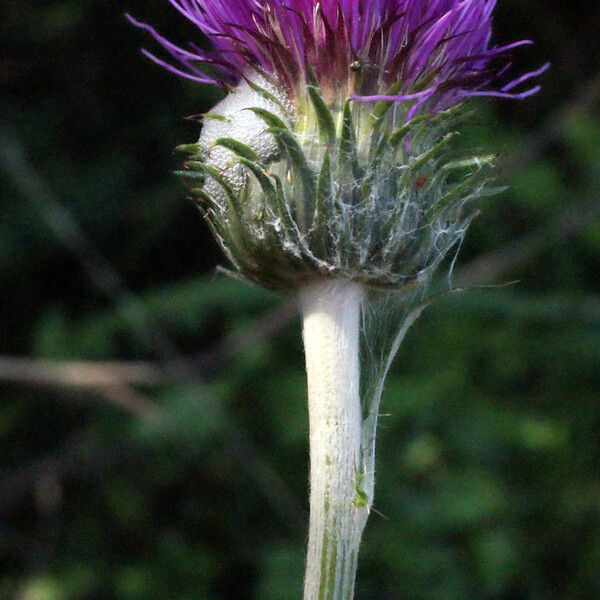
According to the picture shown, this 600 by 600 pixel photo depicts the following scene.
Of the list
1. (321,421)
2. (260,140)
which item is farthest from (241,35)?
(321,421)

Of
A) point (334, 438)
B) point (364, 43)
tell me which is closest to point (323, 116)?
point (364, 43)

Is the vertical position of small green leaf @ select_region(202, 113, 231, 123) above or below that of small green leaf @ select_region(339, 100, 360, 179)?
above

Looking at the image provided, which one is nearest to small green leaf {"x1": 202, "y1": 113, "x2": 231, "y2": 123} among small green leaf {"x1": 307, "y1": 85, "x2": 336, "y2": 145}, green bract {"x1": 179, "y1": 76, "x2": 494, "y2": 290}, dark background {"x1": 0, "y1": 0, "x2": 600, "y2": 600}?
green bract {"x1": 179, "y1": 76, "x2": 494, "y2": 290}

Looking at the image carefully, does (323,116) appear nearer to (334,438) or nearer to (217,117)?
(217,117)

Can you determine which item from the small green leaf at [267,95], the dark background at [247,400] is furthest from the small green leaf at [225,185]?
the dark background at [247,400]

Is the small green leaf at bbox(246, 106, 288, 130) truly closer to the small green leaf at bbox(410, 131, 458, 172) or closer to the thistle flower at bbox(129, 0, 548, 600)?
the thistle flower at bbox(129, 0, 548, 600)

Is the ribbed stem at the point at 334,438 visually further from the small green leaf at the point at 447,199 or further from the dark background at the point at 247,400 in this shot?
the dark background at the point at 247,400

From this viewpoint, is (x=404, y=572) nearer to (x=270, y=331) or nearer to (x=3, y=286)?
(x=270, y=331)
